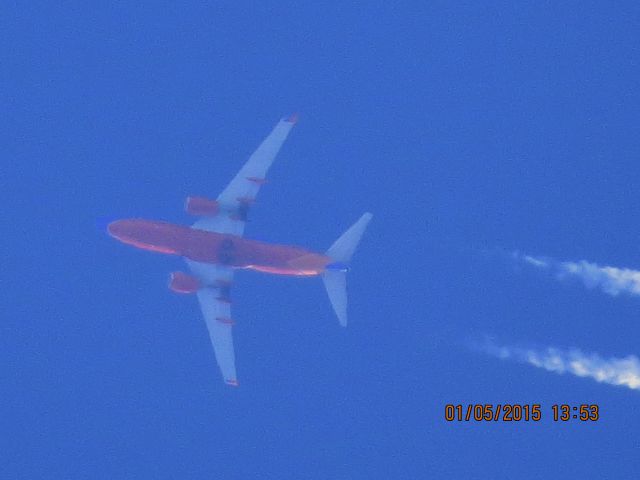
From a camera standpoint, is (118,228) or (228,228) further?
(228,228)

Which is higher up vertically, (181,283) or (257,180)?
(257,180)

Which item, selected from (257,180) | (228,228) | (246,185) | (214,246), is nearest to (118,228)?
(214,246)

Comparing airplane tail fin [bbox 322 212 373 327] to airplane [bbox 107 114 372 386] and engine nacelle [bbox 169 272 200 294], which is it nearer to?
airplane [bbox 107 114 372 386]

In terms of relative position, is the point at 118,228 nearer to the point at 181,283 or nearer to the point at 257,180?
the point at 181,283

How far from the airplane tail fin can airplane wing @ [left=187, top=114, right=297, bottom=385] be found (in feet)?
8.08

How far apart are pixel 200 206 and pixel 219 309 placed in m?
2.63

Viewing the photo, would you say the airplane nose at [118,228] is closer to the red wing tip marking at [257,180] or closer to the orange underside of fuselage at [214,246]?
the orange underside of fuselage at [214,246]

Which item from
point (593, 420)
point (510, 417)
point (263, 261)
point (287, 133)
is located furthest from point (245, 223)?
point (593, 420)

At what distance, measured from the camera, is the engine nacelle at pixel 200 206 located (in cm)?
1945

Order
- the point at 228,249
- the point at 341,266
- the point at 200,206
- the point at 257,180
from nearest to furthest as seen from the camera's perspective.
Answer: the point at 341,266, the point at 228,249, the point at 200,206, the point at 257,180

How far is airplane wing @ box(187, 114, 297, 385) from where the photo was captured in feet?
64.9

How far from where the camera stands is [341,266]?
1928 centimetres

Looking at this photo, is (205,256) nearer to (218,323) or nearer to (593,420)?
(218,323)

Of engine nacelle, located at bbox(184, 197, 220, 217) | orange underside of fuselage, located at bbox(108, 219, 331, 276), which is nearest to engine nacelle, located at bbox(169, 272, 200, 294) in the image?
orange underside of fuselage, located at bbox(108, 219, 331, 276)
